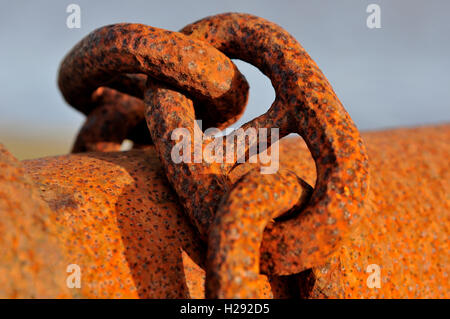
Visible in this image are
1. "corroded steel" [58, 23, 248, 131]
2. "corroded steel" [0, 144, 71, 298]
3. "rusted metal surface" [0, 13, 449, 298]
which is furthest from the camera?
"corroded steel" [58, 23, 248, 131]

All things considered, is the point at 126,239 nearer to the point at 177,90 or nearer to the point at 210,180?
the point at 210,180

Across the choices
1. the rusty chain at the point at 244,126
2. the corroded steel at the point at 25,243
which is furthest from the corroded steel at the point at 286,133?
the corroded steel at the point at 25,243

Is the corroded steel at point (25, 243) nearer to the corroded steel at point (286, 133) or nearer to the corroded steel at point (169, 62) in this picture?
the corroded steel at point (286, 133)

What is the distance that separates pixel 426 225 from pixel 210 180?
83 cm

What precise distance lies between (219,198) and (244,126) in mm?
247

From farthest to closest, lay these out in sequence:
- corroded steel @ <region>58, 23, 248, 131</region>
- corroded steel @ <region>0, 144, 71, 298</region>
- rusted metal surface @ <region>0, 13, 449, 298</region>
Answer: corroded steel @ <region>58, 23, 248, 131</region>
rusted metal surface @ <region>0, 13, 449, 298</region>
corroded steel @ <region>0, 144, 71, 298</region>

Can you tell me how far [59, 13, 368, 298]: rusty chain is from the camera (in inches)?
30.1

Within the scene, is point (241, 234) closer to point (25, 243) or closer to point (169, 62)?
point (25, 243)

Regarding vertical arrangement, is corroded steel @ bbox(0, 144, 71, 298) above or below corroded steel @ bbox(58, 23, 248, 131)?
below

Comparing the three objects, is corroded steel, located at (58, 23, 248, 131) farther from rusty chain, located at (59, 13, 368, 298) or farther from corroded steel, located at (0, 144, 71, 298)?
corroded steel, located at (0, 144, 71, 298)

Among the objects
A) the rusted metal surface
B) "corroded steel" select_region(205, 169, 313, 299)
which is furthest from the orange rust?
"corroded steel" select_region(205, 169, 313, 299)

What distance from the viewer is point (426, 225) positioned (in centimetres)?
130

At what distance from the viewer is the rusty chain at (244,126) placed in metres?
0.76
